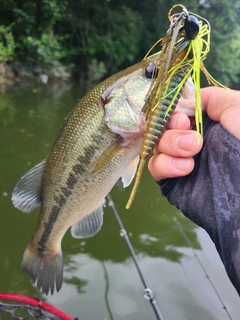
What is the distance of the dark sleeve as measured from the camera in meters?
1.26

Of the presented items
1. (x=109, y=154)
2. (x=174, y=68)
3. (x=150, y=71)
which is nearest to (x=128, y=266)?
(x=109, y=154)

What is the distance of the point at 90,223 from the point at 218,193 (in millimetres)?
925

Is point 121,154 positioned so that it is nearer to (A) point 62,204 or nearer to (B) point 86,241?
(A) point 62,204

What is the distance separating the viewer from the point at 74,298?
337cm

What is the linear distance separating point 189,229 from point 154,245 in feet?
2.29

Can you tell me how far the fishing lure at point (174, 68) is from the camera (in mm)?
1181

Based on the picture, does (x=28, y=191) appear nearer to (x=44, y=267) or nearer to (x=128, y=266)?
(x=44, y=267)

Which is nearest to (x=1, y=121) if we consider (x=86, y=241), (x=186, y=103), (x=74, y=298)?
(x=86, y=241)

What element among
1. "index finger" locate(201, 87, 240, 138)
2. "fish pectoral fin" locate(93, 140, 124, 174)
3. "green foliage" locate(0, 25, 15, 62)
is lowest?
"green foliage" locate(0, 25, 15, 62)

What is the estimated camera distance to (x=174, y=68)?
4.01 feet

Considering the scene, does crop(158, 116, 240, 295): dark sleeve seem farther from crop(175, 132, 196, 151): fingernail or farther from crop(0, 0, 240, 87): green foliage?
crop(0, 0, 240, 87): green foliage

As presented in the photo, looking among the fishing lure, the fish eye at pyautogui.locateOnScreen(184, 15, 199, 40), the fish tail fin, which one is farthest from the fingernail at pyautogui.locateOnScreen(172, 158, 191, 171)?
the fish tail fin

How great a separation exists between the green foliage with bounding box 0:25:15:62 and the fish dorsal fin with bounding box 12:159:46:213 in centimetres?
1336

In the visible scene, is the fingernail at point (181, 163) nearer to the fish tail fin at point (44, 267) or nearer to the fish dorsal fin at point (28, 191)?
the fish dorsal fin at point (28, 191)
